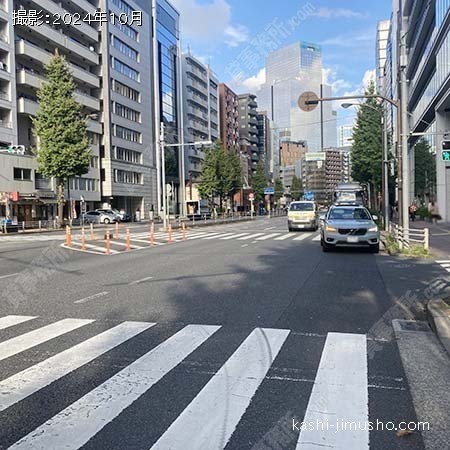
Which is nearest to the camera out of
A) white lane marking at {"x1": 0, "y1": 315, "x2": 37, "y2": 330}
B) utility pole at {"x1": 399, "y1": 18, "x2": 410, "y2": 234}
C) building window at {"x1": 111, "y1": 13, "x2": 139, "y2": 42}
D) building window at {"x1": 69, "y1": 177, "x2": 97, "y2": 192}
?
white lane marking at {"x1": 0, "y1": 315, "x2": 37, "y2": 330}

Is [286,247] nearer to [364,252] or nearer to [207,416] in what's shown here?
[364,252]

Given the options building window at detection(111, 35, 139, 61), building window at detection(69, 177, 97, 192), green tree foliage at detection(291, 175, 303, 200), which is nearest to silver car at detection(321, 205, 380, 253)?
building window at detection(69, 177, 97, 192)

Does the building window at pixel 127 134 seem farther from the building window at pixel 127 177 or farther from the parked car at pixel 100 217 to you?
the parked car at pixel 100 217

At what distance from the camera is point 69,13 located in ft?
184

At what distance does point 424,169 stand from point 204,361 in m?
42.8

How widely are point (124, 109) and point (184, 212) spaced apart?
2489cm

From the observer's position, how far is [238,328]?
20.5 feet

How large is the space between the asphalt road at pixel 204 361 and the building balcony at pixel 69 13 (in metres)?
48.8

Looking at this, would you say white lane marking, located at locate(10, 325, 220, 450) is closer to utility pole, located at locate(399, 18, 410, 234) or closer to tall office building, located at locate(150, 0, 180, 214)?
utility pole, located at locate(399, 18, 410, 234)

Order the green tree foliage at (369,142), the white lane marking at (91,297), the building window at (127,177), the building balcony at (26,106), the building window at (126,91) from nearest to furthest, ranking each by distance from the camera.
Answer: the white lane marking at (91,297) < the green tree foliage at (369,142) < the building balcony at (26,106) < the building window at (127,177) < the building window at (126,91)

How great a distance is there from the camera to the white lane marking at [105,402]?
10.9 ft

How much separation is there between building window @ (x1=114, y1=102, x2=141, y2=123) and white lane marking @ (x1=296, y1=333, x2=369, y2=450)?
6442 centimetres

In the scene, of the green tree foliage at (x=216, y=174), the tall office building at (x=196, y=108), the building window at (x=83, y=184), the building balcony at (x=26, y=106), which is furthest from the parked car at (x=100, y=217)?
the tall office building at (x=196, y=108)

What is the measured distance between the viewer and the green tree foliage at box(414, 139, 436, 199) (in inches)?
1574
